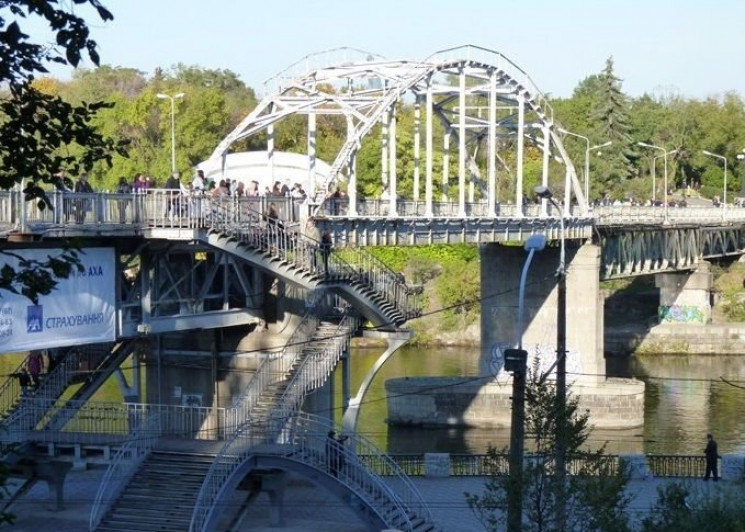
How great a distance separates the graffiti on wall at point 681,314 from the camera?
8362 cm

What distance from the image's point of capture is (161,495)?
29484mm

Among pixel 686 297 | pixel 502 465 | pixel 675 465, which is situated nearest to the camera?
pixel 502 465

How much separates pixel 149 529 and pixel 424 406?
3147cm

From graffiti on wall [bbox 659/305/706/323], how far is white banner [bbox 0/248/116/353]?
56.1 metres

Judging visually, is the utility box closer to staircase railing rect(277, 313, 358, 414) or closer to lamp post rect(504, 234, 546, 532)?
lamp post rect(504, 234, 546, 532)

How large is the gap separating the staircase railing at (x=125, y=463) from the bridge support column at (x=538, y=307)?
3357 centimetres

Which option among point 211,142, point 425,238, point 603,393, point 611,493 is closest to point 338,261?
point 425,238

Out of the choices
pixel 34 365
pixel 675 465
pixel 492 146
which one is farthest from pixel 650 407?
pixel 34 365

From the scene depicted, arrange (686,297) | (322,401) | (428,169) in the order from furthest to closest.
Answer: (686,297), (428,169), (322,401)

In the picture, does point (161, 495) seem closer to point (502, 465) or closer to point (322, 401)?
point (322, 401)

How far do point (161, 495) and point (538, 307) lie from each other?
36.9m

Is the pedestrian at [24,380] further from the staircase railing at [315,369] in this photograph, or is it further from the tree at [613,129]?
the tree at [613,129]

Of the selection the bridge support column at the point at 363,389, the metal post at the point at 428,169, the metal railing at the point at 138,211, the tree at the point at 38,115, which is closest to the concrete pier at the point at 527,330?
the metal post at the point at 428,169

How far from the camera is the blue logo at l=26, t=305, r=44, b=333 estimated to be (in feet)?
98.5
